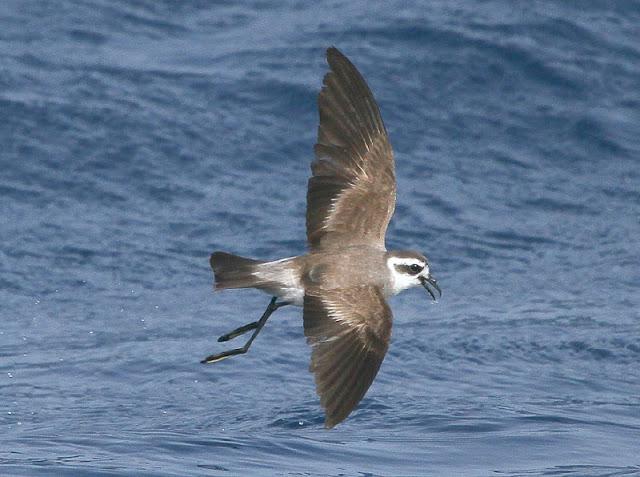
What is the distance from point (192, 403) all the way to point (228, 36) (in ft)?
19.7

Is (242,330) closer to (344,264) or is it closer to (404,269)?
(344,264)

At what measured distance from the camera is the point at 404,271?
8.32 meters

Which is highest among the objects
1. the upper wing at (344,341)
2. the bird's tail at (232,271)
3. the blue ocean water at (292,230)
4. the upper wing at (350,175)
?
the upper wing at (350,175)

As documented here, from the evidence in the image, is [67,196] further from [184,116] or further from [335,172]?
[335,172]

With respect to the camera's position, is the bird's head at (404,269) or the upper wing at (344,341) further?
the bird's head at (404,269)

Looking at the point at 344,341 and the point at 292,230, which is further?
the point at 292,230

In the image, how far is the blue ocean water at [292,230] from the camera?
31.4ft

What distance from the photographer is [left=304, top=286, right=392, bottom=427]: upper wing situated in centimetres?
734

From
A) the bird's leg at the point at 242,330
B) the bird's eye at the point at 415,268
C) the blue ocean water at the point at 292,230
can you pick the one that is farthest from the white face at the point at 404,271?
the blue ocean water at the point at 292,230

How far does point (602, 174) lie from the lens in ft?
45.6

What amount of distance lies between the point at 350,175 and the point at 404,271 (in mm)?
796

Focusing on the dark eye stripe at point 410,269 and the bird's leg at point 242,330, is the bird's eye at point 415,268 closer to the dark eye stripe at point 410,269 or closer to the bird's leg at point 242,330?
the dark eye stripe at point 410,269

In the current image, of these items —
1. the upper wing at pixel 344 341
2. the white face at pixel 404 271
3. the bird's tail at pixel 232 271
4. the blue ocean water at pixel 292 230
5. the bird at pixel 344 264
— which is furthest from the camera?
the blue ocean water at pixel 292 230

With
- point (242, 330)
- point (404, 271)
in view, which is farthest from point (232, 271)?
point (404, 271)
